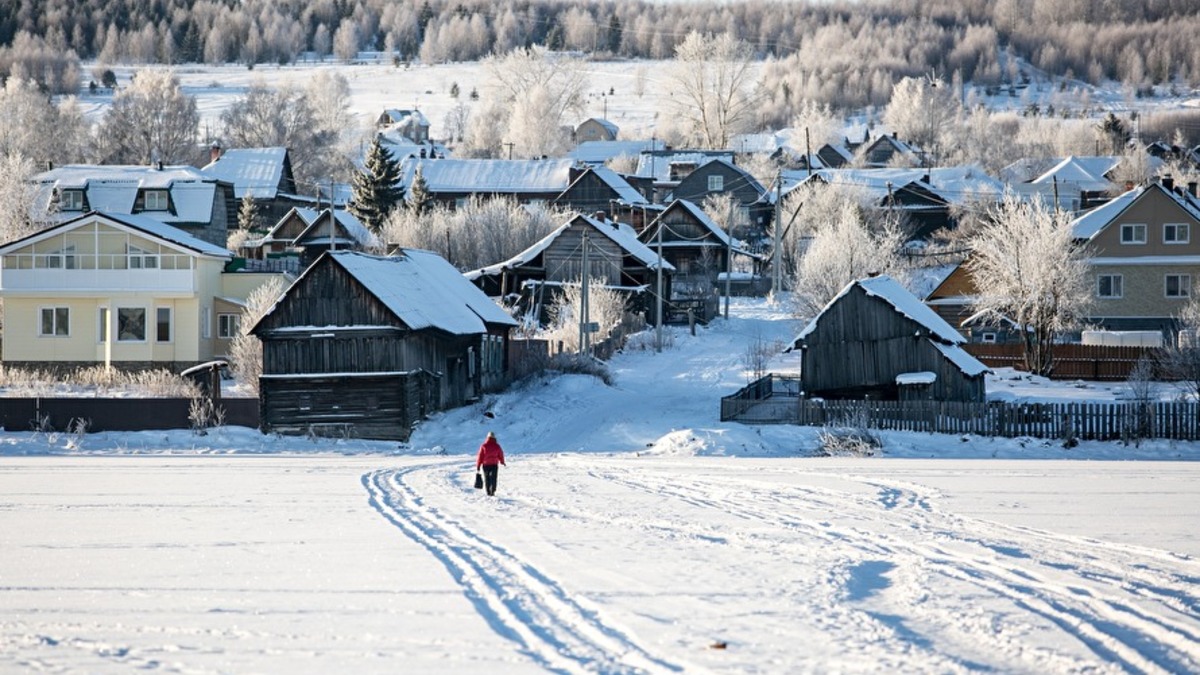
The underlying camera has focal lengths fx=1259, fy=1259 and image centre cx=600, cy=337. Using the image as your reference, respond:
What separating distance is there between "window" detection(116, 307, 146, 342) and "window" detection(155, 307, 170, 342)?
0.53m

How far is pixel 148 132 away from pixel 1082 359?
263ft

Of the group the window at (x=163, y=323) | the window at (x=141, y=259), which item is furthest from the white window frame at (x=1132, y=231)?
the window at (x=141, y=259)

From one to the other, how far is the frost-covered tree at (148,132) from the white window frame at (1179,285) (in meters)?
77.6

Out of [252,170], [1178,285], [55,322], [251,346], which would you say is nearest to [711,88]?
[252,170]

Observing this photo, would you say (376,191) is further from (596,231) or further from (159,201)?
(596,231)

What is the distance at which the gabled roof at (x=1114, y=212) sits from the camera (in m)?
54.3

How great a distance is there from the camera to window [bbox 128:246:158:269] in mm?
46688

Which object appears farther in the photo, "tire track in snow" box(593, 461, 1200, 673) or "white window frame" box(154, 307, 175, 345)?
"white window frame" box(154, 307, 175, 345)

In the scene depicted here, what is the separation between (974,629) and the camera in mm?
10344

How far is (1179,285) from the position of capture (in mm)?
54531

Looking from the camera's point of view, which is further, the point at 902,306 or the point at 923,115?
the point at 923,115

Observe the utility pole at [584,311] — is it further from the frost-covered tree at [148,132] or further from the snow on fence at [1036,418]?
the frost-covered tree at [148,132]

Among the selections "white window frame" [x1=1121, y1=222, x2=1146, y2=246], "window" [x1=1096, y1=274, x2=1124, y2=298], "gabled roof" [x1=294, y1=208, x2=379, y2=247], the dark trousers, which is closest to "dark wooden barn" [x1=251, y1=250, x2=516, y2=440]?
the dark trousers

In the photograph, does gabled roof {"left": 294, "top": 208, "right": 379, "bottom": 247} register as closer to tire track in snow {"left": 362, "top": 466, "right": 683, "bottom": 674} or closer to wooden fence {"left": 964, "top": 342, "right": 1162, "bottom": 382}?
wooden fence {"left": 964, "top": 342, "right": 1162, "bottom": 382}
